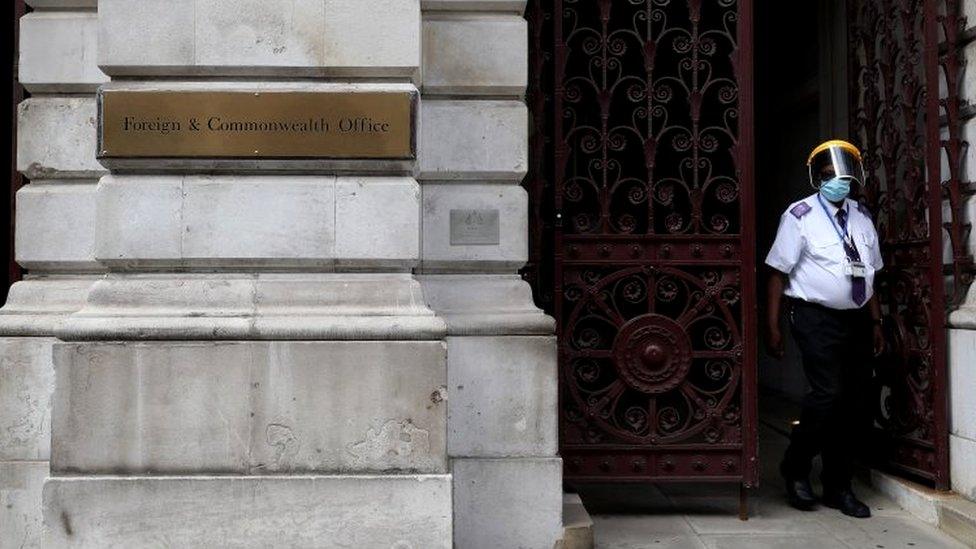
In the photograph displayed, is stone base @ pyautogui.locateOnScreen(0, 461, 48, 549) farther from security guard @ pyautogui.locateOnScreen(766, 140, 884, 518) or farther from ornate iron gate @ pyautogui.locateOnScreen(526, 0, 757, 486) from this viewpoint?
security guard @ pyautogui.locateOnScreen(766, 140, 884, 518)

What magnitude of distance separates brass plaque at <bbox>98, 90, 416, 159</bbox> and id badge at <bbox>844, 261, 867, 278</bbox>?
2995 mm

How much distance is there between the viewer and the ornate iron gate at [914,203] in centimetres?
623

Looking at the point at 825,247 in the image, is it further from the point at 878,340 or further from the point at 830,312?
the point at 878,340

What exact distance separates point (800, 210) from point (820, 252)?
331 millimetres

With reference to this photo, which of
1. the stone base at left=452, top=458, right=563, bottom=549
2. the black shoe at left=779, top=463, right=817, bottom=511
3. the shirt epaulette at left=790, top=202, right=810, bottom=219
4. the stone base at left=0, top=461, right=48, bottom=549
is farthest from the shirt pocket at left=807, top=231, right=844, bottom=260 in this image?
the stone base at left=0, top=461, right=48, bottom=549

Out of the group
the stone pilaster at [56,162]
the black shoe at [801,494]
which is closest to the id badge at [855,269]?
the black shoe at [801,494]

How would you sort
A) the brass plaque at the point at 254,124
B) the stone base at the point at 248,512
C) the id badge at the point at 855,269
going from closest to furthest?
the stone base at the point at 248,512, the brass plaque at the point at 254,124, the id badge at the point at 855,269

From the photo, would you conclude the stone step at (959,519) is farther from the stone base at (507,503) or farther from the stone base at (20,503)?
the stone base at (20,503)

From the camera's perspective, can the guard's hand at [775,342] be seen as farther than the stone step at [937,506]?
Yes

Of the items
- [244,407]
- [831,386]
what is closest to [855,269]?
[831,386]

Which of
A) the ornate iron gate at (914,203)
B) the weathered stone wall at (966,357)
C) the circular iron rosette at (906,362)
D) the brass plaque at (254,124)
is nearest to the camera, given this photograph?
the brass plaque at (254,124)

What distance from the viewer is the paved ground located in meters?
5.70

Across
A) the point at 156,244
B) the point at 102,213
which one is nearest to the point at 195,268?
the point at 156,244

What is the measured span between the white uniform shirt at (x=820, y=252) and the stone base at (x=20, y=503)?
482cm
